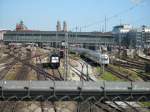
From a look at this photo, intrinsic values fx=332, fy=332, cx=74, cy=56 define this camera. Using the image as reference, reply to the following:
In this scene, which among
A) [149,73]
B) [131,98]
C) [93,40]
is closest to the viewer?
[131,98]

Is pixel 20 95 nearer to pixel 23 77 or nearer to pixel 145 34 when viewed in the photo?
pixel 23 77

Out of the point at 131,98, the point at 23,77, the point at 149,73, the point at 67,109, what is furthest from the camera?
the point at 149,73

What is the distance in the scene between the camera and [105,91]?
2470 cm

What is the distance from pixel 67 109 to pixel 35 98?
8054 mm

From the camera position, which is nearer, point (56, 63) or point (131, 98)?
point (131, 98)

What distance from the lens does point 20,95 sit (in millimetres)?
23969

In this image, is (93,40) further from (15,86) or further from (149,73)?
(15,86)

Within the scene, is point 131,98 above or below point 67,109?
above

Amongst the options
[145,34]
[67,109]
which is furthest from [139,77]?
[145,34]

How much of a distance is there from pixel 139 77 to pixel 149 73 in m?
5.18

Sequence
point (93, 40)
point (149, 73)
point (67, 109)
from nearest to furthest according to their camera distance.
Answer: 1. point (67, 109)
2. point (149, 73)
3. point (93, 40)

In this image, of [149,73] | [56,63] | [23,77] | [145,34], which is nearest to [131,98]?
[23,77]

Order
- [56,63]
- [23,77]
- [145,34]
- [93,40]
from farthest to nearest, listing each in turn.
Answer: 1. [145,34]
2. [93,40]
3. [56,63]
4. [23,77]

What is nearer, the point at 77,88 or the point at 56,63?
the point at 77,88
